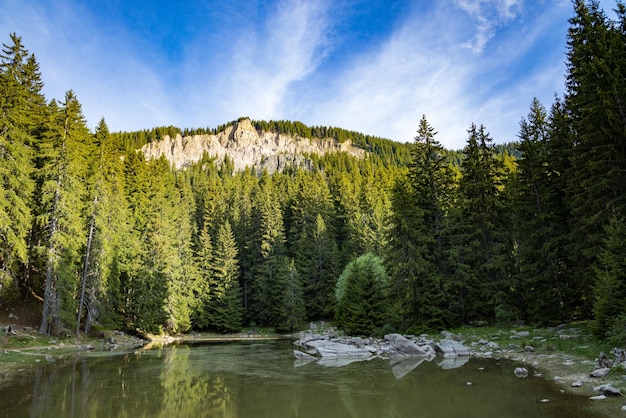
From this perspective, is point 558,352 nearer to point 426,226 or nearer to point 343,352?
point 343,352

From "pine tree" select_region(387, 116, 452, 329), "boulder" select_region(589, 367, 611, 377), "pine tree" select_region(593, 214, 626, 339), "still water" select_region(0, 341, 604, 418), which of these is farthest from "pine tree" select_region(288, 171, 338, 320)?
"boulder" select_region(589, 367, 611, 377)

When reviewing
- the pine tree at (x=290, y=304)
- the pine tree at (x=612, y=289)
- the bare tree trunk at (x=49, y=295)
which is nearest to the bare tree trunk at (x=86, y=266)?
the bare tree trunk at (x=49, y=295)

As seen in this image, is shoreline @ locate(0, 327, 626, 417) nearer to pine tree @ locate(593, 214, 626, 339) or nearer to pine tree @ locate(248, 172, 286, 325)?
pine tree @ locate(593, 214, 626, 339)

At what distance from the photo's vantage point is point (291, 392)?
37.6 ft

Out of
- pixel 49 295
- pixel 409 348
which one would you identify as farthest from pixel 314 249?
pixel 409 348

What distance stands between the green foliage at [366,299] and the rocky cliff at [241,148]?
108980mm

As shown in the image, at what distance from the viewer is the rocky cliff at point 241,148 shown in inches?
5797

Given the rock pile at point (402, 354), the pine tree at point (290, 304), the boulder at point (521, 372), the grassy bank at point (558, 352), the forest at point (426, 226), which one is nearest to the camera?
the grassy bank at point (558, 352)

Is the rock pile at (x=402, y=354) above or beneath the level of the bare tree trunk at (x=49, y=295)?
beneath

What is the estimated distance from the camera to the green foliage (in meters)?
29.8

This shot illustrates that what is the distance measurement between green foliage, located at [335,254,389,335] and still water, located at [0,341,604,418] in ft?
42.8

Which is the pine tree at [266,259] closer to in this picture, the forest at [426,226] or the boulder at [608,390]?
the forest at [426,226]

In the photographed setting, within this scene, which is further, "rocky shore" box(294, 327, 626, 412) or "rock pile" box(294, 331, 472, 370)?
"rock pile" box(294, 331, 472, 370)

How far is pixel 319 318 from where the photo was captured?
5031cm
